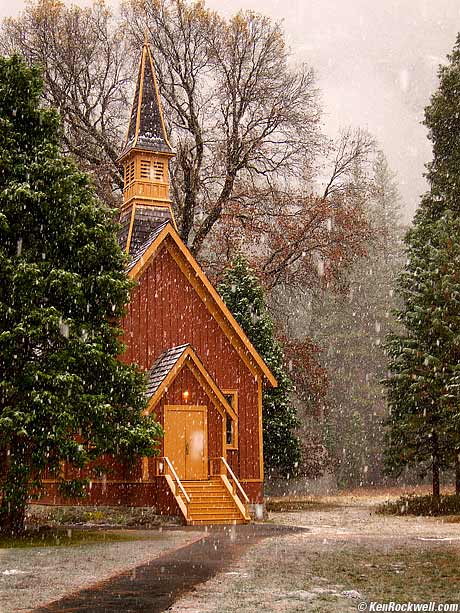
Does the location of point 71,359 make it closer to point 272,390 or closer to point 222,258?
point 272,390

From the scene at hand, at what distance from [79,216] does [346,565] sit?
8.60 m

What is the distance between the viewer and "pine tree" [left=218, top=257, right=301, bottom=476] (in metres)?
31.4

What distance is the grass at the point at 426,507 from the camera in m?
25.2

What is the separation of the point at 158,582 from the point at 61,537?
6.98 metres

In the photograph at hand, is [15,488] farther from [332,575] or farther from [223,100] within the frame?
[223,100]

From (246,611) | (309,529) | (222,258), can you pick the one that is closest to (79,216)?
(309,529)

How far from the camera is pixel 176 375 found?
2205 centimetres

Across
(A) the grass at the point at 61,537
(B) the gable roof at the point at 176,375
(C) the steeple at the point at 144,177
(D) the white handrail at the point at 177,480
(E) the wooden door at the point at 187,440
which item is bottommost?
(A) the grass at the point at 61,537

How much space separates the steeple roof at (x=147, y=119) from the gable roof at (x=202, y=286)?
13.3ft

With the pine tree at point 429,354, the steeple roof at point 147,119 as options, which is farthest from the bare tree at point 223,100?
the pine tree at point 429,354

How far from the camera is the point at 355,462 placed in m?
54.4

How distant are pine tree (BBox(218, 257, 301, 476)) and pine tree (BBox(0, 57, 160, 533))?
48.1ft

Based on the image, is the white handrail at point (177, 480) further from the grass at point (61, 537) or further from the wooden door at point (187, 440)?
the grass at point (61, 537)

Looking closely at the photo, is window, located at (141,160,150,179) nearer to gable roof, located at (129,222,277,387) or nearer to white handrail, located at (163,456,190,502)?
gable roof, located at (129,222,277,387)
